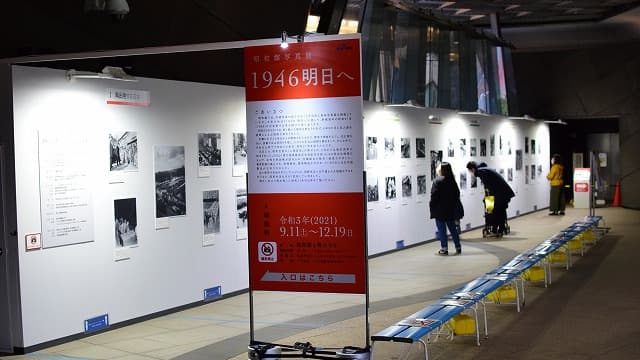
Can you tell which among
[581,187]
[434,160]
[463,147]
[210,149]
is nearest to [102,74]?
[210,149]

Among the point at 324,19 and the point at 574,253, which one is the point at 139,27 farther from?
the point at 574,253

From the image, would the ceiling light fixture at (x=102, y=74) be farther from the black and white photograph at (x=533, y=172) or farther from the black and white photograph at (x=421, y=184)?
the black and white photograph at (x=533, y=172)

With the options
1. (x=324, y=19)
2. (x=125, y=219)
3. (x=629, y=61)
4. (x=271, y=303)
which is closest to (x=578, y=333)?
(x=271, y=303)

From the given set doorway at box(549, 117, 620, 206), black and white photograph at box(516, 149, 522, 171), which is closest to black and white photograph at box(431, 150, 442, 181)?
black and white photograph at box(516, 149, 522, 171)

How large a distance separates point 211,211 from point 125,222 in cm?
152

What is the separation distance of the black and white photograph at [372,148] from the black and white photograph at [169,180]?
5.16 metres

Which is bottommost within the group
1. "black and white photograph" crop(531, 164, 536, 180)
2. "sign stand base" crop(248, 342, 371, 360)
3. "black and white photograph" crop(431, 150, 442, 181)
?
"sign stand base" crop(248, 342, 371, 360)

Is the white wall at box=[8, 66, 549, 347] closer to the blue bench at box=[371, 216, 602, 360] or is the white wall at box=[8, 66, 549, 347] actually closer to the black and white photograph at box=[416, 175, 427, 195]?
the blue bench at box=[371, 216, 602, 360]

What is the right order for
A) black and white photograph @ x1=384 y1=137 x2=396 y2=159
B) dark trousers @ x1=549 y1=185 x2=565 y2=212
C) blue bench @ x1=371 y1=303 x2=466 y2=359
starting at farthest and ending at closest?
dark trousers @ x1=549 y1=185 x2=565 y2=212, black and white photograph @ x1=384 y1=137 x2=396 y2=159, blue bench @ x1=371 y1=303 x2=466 y2=359

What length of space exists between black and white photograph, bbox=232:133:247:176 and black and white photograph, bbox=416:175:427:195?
6458mm

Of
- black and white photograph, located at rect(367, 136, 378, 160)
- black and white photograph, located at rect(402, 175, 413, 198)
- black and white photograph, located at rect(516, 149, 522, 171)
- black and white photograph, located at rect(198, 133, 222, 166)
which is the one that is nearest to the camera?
black and white photograph, located at rect(198, 133, 222, 166)

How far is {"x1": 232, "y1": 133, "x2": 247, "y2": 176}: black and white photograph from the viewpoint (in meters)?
10.7

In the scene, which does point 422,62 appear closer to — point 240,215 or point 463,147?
point 463,147

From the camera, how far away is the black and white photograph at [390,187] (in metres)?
15.2
